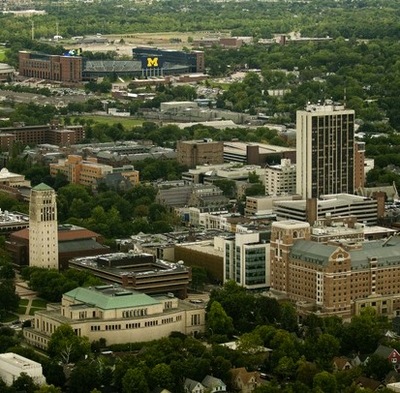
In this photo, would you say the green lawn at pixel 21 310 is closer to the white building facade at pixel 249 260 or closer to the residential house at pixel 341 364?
the white building facade at pixel 249 260

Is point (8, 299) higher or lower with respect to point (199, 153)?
lower

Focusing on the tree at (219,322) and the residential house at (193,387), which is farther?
the tree at (219,322)

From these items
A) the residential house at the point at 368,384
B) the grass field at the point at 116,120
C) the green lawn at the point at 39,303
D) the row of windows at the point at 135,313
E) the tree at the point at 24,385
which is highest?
the row of windows at the point at 135,313

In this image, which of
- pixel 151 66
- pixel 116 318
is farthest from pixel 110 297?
pixel 151 66

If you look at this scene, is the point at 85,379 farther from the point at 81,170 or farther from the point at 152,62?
the point at 152,62

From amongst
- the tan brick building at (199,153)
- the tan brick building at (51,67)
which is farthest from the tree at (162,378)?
the tan brick building at (51,67)

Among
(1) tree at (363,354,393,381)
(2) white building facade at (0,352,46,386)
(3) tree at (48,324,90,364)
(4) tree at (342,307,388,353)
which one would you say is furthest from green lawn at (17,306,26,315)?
(1) tree at (363,354,393,381)

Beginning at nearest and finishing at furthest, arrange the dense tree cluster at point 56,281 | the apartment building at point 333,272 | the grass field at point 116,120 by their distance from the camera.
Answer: the apartment building at point 333,272
the dense tree cluster at point 56,281
the grass field at point 116,120
